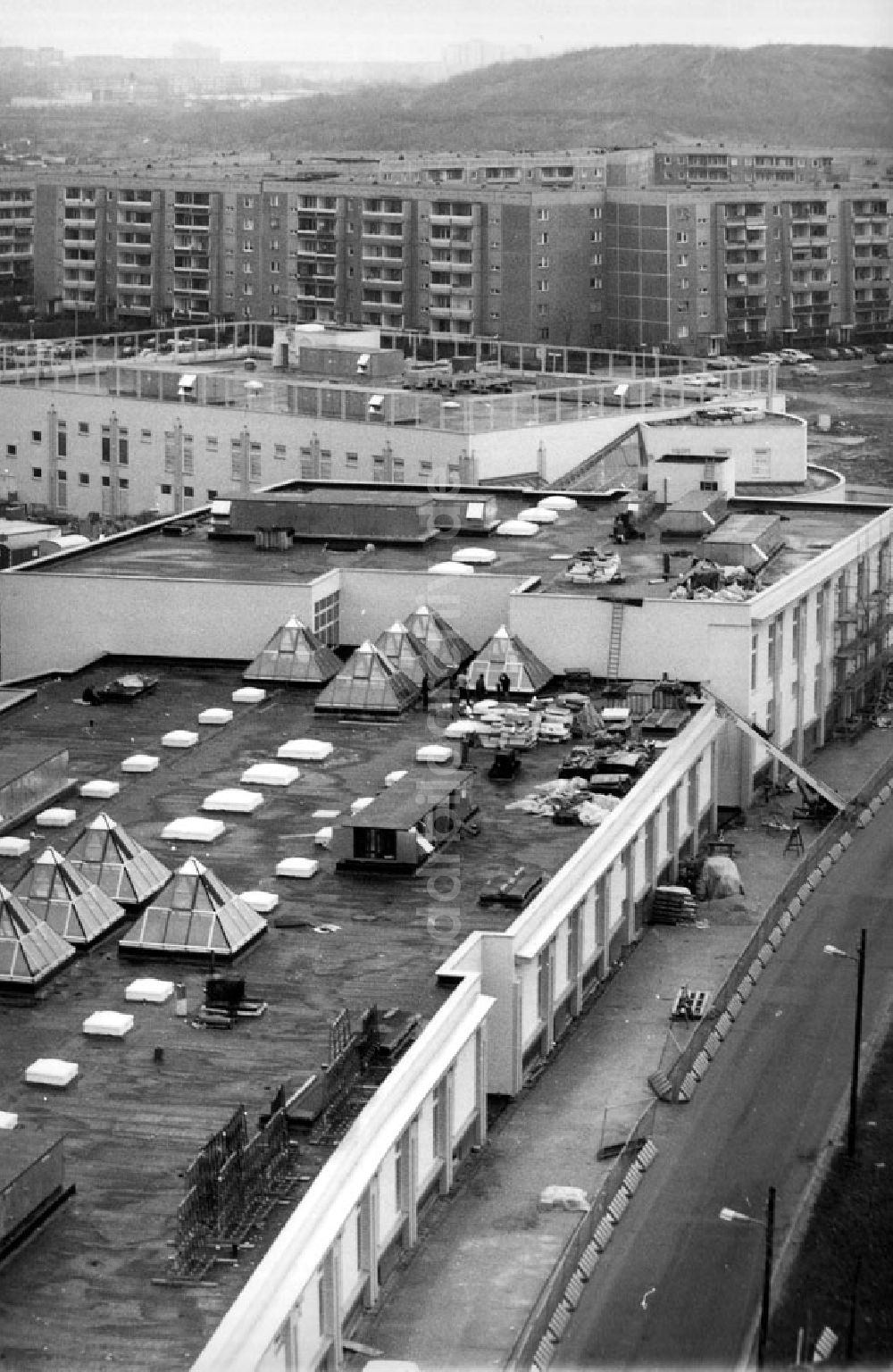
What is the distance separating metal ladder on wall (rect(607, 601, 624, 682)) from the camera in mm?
24719

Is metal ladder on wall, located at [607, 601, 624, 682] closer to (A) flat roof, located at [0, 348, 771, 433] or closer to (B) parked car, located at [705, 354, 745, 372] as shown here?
(A) flat roof, located at [0, 348, 771, 433]

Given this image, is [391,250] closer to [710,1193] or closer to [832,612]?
[832,612]

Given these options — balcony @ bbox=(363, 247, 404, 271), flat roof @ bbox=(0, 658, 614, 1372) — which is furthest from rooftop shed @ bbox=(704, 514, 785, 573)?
balcony @ bbox=(363, 247, 404, 271)

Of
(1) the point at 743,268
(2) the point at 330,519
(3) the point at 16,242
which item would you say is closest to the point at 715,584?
(2) the point at 330,519

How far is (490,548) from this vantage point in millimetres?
28391

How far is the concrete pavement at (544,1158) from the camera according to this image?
46.9 feet

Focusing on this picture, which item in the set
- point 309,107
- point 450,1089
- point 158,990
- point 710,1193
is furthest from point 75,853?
point 309,107

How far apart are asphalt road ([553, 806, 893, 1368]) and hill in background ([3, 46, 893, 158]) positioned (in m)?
29.6

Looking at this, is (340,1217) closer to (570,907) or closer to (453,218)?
(570,907)

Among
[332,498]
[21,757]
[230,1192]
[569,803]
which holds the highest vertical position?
[332,498]

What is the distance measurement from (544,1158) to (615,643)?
8.65 metres

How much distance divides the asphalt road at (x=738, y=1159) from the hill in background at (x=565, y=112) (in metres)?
29.6

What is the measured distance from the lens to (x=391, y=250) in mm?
58406

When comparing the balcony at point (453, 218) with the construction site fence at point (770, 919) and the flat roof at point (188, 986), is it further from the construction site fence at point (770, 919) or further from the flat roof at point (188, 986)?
the flat roof at point (188, 986)
